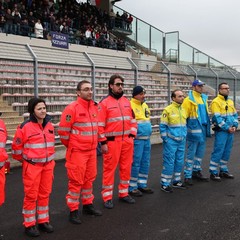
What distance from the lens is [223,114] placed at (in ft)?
23.6

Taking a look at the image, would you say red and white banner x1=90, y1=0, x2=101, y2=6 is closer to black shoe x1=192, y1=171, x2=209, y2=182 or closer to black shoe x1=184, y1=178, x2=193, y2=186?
black shoe x1=192, y1=171, x2=209, y2=182

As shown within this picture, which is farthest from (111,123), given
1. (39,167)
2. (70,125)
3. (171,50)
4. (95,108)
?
(171,50)

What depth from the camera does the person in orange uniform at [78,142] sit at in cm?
480

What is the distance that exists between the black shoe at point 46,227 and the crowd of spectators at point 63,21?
1354 centimetres

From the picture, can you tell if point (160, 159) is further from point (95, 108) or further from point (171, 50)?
point (171, 50)

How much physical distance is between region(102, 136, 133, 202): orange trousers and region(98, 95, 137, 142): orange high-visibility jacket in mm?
124

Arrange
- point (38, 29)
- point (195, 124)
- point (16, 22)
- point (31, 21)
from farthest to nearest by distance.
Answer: point (31, 21), point (38, 29), point (16, 22), point (195, 124)

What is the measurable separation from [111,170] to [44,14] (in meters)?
15.8

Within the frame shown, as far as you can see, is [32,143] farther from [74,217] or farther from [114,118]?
[114,118]

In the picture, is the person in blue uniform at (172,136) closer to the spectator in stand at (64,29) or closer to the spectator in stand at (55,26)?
the spectator in stand at (55,26)

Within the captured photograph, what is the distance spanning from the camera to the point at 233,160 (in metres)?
9.31

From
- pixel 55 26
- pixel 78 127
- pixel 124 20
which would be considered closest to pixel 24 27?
pixel 55 26

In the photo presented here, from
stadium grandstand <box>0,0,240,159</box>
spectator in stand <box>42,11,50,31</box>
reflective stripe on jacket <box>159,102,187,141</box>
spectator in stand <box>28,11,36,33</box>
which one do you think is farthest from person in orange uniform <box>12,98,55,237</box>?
spectator in stand <box>42,11,50,31</box>

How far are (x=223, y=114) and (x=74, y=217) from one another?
390 cm
